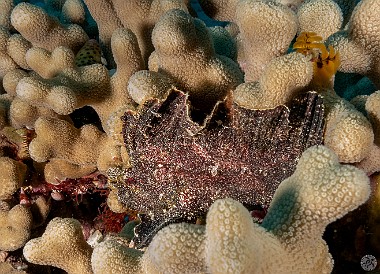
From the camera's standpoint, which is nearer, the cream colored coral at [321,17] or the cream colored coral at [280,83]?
the cream colored coral at [280,83]

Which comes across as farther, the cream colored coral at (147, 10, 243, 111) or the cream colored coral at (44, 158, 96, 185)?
the cream colored coral at (44, 158, 96, 185)

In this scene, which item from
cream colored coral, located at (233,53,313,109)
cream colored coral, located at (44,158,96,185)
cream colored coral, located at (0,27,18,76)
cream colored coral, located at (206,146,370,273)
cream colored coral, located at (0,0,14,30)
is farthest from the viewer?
cream colored coral, located at (0,0,14,30)

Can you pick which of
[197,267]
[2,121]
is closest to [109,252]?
[197,267]

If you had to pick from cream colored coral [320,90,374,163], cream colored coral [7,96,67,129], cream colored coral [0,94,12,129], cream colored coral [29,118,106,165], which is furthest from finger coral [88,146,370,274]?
cream colored coral [0,94,12,129]

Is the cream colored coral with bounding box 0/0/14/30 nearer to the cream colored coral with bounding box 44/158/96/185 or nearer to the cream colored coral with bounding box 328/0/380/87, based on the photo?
the cream colored coral with bounding box 44/158/96/185

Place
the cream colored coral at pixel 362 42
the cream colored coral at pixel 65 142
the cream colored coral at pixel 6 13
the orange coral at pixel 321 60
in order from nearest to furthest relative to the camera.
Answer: the orange coral at pixel 321 60 < the cream colored coral at pixel 362 42 < the cream colored coral at pixel 65 142 < the cream colored coral at pixel 6 13

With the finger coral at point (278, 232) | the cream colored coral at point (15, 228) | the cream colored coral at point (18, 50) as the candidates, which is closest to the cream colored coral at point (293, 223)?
the finger coral at point (278, 232)

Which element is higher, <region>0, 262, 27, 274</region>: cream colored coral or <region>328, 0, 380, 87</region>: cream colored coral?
<region>328, 0, 380, 87</region>: cream colored coral

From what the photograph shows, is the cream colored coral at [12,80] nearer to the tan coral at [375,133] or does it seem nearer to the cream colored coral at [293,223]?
the cream colored coral at [293,223]

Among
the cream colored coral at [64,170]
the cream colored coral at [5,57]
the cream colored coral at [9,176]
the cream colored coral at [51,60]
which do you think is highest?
the cream colored coral at [51,60]
